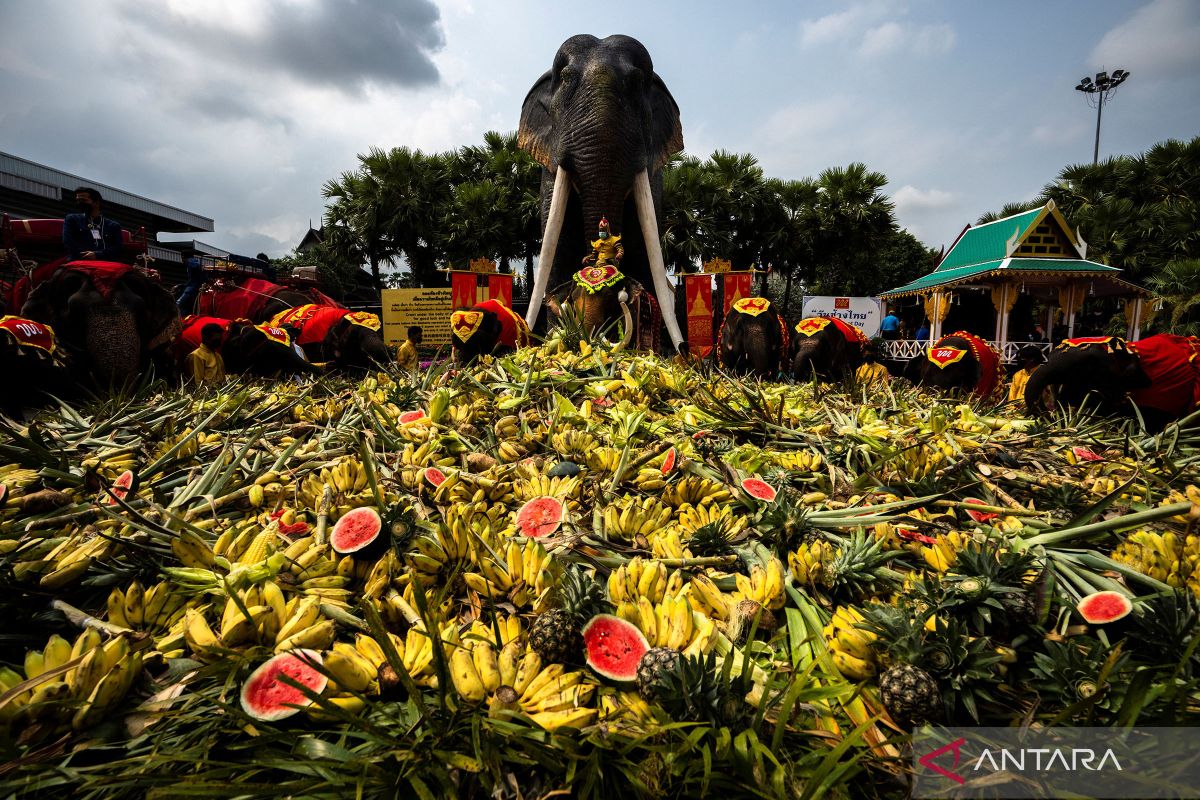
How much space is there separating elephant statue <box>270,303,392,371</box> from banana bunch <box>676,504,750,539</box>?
15.5ft

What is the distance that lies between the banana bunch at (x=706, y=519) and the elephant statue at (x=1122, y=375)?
12.2 feet

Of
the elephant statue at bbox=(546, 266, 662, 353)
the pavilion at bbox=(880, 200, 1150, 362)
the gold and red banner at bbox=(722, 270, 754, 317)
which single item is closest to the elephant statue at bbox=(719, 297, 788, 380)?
the elephant statue at bbox=(546, 266, 662, 353)

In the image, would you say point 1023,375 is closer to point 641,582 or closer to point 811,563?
point 811,563

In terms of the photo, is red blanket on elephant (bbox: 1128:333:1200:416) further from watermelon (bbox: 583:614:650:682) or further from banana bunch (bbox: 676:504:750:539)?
watermelon (bbox: 583:614:650:682)

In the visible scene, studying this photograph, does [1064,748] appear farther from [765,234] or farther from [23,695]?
[765,234]

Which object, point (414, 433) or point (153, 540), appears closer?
point (153, 540)

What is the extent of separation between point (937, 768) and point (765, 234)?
27.3m

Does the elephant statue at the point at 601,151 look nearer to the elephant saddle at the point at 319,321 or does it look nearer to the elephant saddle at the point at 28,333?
the elephant saddle at the point at 319,321

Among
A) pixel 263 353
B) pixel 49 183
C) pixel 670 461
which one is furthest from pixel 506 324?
pixel 49 183

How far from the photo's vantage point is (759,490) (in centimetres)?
152

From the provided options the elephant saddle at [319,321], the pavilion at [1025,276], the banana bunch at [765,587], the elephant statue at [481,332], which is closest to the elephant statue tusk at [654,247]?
the elephant statue at [481,332]

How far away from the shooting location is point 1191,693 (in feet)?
2.83

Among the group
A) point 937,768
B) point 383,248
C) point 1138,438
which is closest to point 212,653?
point 937,768

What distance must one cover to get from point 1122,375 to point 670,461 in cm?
433
